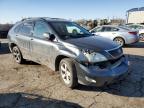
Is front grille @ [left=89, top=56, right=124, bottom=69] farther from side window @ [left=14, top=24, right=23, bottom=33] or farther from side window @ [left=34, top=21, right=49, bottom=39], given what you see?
side window @ [left=14, top=24, right=23, bottom=33]

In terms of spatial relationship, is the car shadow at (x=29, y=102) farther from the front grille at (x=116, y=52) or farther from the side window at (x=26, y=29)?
the side window at (x=26, y=29)

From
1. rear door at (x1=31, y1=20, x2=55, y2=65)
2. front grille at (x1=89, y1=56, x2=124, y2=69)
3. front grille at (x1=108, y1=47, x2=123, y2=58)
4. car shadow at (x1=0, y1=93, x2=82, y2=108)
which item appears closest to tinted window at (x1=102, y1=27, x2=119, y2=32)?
rear door at (x1=31, y1=20, x2=55, y2=65)

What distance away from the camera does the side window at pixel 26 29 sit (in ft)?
22.6

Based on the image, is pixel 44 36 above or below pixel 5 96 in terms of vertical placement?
above

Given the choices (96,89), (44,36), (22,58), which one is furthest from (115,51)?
(22,58)

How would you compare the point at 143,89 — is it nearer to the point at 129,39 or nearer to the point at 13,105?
the point at 13,105

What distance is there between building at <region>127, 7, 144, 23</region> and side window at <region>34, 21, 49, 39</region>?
33110 millimetres

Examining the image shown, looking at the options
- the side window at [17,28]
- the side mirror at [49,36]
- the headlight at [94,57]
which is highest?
the side window at [17,28]

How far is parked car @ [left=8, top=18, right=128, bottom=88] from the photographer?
4.85m

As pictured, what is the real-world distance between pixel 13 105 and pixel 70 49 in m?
1.82

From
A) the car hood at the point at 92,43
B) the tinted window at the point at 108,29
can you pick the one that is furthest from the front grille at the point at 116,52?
the tinted window at the point at 108,29

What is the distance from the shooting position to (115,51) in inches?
207

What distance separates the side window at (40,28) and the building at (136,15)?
3311cm

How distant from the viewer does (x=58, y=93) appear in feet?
16.8
